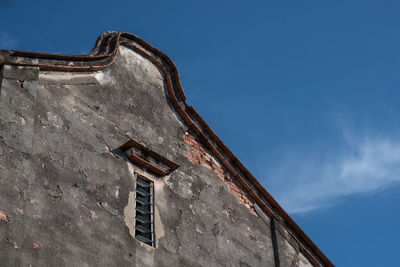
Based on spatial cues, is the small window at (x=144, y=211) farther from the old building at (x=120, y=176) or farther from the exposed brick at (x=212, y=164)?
the exposed brick at (x=212, y=164)

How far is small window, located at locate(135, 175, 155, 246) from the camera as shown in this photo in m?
10.6

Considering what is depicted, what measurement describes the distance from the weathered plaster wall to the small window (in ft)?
0.40

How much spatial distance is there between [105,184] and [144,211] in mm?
793

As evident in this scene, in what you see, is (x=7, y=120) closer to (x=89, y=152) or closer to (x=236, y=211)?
(x=89, y=152)

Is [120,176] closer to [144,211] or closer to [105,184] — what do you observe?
[105,184]

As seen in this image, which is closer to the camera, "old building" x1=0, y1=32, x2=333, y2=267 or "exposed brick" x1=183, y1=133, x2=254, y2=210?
"old building" x1=0, y1=32, x2=333, y2=267

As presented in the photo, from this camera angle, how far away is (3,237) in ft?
28.1

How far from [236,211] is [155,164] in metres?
1.94

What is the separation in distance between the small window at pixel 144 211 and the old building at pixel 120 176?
21 millimetres

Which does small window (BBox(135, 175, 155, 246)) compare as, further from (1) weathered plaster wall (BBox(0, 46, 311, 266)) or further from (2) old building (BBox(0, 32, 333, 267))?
(1) weathered plaster wall (BBox(0, 46, 311, 266))

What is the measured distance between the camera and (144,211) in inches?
429

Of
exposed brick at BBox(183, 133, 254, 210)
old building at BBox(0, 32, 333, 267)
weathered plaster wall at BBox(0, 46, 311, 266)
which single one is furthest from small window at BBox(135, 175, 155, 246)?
exposed brick at BBox(183, 133, 254, 210)

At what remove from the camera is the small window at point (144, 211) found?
10.6 m

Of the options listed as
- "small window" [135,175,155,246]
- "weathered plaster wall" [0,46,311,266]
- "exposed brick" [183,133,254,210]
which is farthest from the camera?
"exposed brick" [183,133,254,210]
